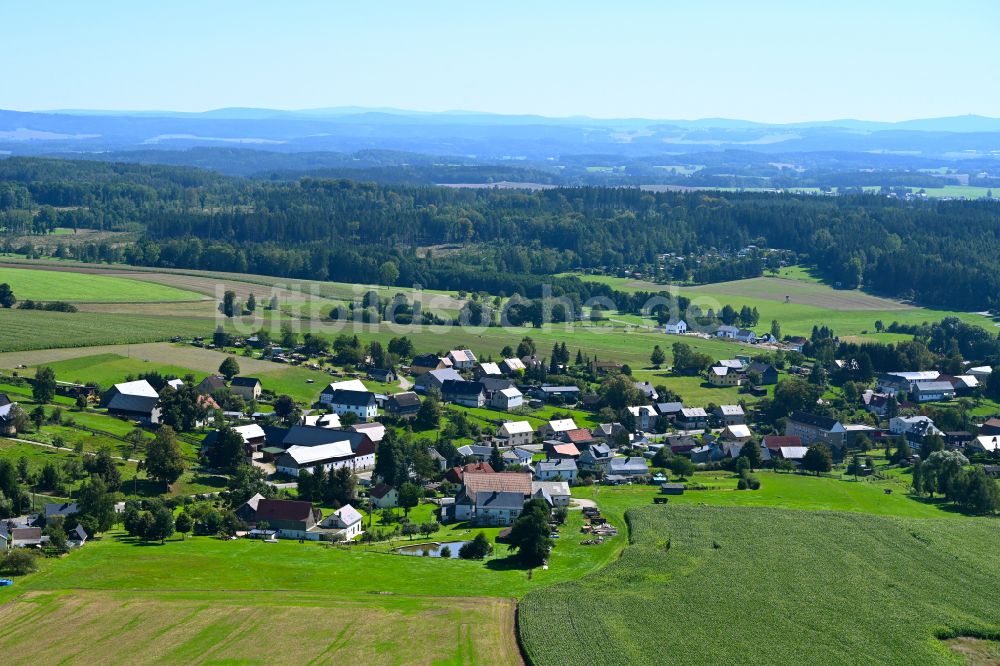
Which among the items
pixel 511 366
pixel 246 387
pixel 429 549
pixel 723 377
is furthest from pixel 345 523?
pixel 723 377

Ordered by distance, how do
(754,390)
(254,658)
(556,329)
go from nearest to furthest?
(254,658)
(754,390)
(556,329)

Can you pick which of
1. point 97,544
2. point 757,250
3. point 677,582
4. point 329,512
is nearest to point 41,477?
point 97,544

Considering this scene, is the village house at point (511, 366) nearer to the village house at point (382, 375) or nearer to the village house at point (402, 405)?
the village house at point (382, 375)

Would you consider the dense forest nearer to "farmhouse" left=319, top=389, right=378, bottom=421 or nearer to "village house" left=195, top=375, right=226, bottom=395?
"farmhouse" left=319, top=389, right=378, bottom=421

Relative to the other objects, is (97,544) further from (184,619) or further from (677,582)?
(677,582)

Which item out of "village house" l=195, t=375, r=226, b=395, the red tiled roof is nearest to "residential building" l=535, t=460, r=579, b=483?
the red tiled roof
